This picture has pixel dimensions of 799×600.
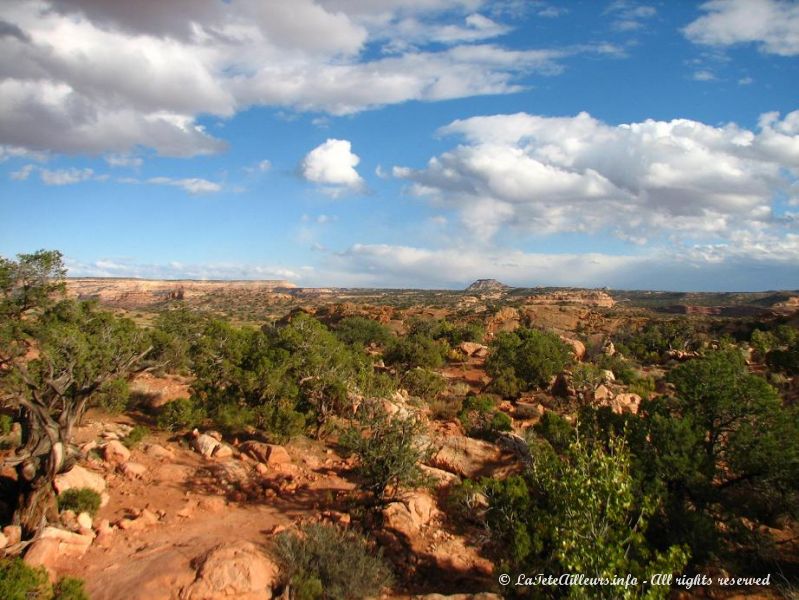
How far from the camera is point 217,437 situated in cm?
1803

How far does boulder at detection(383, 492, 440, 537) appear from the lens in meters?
13.1

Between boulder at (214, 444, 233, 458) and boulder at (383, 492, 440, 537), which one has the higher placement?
boulder at (214, 444, 233, 458)

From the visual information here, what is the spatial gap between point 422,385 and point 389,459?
12.9m

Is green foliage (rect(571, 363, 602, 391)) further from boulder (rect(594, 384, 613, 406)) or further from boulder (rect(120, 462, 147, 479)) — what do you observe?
boulder (rect(120, 462, 147, 479))

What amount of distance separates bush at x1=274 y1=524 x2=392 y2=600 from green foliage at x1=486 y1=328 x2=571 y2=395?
18.4 m

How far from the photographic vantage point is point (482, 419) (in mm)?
21156

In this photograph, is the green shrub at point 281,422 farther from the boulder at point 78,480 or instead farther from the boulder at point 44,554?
the boulder at point 44,554

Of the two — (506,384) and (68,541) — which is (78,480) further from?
(506,384)

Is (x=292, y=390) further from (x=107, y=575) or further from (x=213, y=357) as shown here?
(x=107, y=575)

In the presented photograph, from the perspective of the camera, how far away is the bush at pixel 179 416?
18.4 metres

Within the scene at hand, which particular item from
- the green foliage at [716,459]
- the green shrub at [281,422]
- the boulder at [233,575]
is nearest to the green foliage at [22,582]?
the boulder at [233,575]

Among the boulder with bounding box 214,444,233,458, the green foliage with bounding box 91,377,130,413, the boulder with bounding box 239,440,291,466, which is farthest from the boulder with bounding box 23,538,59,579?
the green foliage with bounding box 91,377,130,413

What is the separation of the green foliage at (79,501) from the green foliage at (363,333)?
28314 millimetres

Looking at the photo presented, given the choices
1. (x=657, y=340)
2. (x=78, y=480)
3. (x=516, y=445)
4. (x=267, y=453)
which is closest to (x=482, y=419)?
(x=516, y=445)
